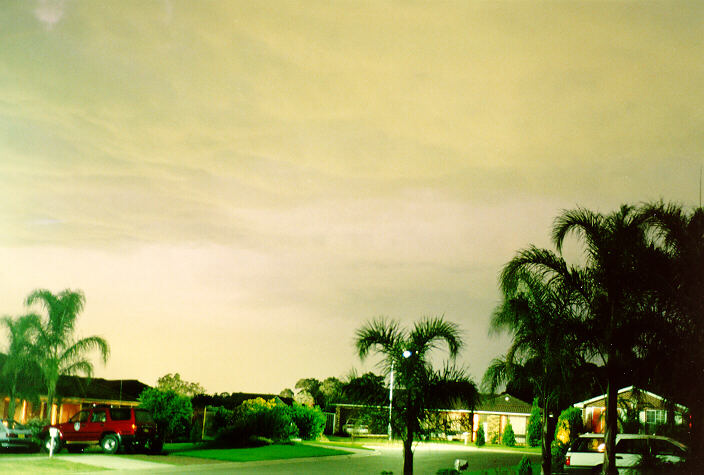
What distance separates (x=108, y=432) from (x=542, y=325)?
1574 centimetres

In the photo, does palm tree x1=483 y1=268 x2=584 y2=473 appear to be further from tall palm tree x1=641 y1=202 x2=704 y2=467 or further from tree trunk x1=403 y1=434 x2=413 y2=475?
tree trunk x1=403 y1=434 x2=413 y2=475

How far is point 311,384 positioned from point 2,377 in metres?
63.2

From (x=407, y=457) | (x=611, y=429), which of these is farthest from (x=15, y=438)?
(x=611, y=429)

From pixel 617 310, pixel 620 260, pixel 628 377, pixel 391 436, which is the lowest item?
pixel 391 436

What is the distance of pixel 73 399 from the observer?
41.6 metres

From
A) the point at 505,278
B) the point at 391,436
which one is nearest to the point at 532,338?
the point at 505,278

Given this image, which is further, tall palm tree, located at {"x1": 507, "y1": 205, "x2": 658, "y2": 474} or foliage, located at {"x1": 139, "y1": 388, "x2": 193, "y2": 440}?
foliage, located at {"x1": 139, "y1": 388, "x2": 193, "y2": 440}

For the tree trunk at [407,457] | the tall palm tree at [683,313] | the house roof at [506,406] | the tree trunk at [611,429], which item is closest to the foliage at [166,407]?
the tree trunk at [407,457]

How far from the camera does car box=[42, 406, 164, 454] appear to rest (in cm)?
2605

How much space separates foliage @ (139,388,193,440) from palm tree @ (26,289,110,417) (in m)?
2.76

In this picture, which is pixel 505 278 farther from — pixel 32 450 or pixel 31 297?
pixel 31 297

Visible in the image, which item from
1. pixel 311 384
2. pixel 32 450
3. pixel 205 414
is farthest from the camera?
pixel 311 384

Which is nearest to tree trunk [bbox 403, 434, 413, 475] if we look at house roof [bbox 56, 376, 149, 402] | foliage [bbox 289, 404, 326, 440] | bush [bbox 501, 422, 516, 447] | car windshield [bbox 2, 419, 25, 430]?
car windshield [bbox 2, 419, 25, 430]

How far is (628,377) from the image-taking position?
61.5ft
